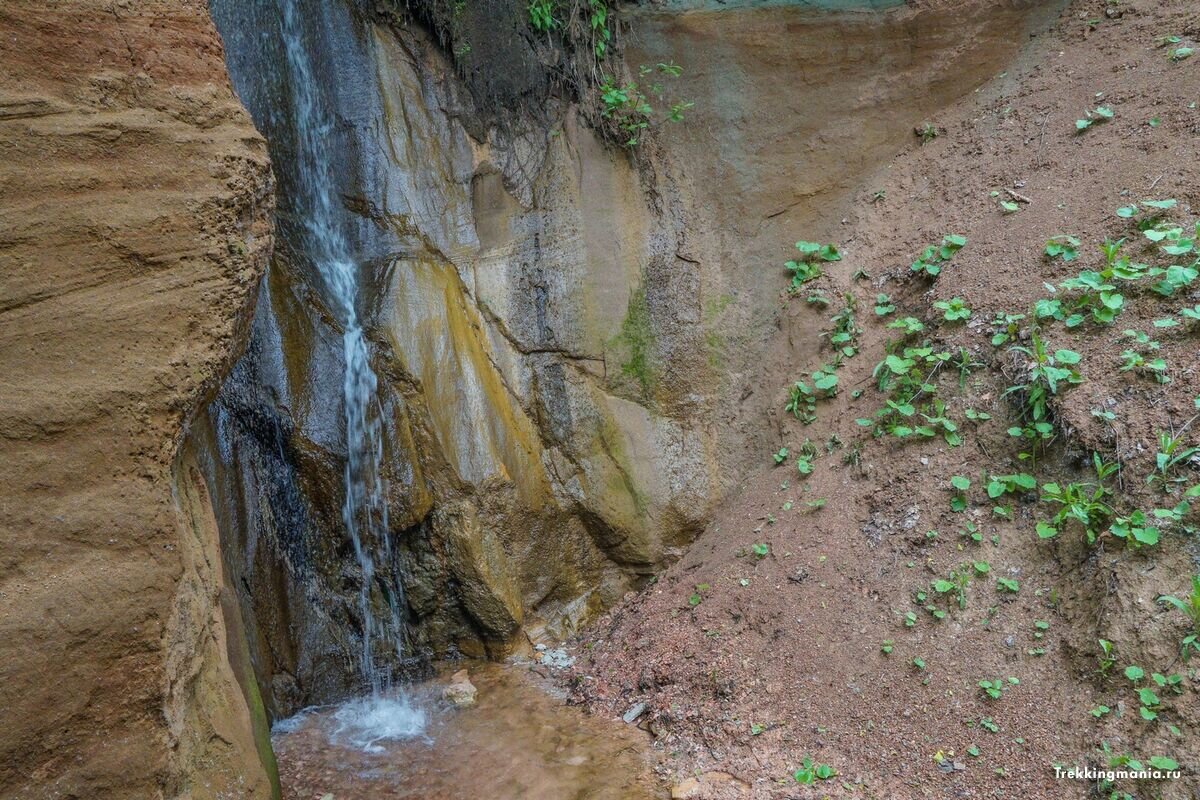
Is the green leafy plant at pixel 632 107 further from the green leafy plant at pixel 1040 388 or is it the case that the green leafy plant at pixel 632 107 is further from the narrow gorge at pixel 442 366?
the green leafy plant at pixel 1040 388

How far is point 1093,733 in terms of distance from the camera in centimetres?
323

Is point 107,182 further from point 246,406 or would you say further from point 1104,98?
point 1104,98

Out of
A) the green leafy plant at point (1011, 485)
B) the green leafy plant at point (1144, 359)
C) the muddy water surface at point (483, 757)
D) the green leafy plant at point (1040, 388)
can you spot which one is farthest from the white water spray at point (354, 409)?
the green leafy plant at point (1144, 359)

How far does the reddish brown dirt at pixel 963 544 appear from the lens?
11.2 ft

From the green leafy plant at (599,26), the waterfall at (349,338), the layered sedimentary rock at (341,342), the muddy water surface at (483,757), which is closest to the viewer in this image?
the layered sedimentary rock at (341,342)

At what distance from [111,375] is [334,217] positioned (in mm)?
3254

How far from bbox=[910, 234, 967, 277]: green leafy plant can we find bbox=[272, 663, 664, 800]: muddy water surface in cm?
349

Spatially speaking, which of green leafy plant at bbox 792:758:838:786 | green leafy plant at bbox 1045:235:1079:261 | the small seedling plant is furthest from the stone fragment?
green leafy plant at bbox 1045:235:1079:261

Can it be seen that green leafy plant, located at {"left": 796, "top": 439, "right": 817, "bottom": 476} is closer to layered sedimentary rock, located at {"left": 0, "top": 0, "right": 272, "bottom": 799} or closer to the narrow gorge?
the narrow gorge

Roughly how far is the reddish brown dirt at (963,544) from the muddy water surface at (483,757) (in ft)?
0.69

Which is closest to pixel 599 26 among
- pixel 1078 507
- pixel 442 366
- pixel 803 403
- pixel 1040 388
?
pixel 442 366

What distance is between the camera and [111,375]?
Answer: 239 cm

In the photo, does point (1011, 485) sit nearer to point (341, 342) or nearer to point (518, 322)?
point (518, 322)

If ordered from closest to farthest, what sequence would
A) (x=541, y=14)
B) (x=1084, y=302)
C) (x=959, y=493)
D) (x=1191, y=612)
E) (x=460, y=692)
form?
(x=1191, y=612) < (x=959, y=493) < (x=1084, y=302) < (x=460, y=692) < (x=541, y=14)
